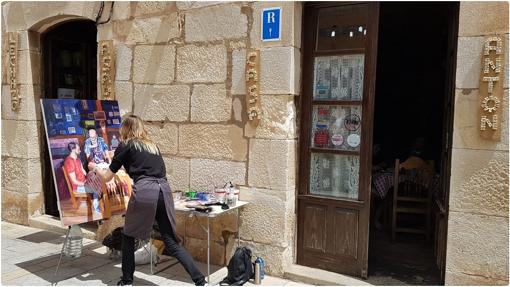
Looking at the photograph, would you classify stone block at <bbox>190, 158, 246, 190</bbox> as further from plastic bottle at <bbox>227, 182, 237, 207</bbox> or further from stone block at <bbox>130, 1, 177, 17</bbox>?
stone block at <bbox>130, 1, 177, 17</bbox>

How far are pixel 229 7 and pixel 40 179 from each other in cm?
360

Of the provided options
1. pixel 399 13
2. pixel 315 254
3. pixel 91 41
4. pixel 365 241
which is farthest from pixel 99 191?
pixel 399 13

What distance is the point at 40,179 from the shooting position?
5539mm

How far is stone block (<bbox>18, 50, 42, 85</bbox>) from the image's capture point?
5.43m

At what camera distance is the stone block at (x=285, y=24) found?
363 centimetres

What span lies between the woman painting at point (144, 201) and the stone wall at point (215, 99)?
722mm

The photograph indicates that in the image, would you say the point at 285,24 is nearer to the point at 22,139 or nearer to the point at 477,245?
the point at 477,245

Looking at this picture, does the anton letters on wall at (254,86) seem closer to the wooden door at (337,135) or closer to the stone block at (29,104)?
the wooden door at (337,135)

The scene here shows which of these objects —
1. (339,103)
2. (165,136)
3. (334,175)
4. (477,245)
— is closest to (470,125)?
(477,245)

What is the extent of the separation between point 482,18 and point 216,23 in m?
2.32

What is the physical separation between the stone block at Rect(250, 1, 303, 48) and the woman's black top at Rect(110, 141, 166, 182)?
1.44 metres

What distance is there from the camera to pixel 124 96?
15.2ft

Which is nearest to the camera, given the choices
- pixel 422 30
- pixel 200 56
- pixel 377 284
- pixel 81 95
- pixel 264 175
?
pixel 377 284

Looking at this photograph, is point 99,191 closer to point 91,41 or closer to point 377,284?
point 377,284
